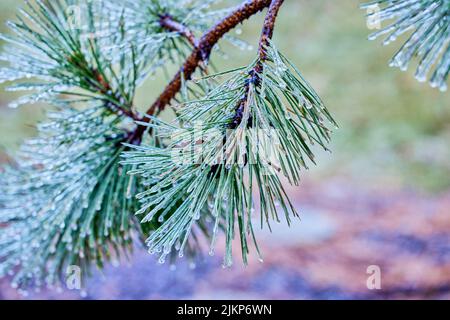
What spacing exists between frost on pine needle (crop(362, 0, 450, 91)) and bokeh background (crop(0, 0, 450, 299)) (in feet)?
1.75

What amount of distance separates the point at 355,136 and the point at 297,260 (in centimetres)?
158

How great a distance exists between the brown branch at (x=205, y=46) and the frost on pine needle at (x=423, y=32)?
171 mm

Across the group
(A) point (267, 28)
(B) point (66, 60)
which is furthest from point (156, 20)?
(A) point (267, 28)

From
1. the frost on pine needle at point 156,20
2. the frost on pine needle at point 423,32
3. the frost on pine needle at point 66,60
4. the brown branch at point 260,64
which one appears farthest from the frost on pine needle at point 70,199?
the frost on pine needle at point 423,32

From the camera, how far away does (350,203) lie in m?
3.02

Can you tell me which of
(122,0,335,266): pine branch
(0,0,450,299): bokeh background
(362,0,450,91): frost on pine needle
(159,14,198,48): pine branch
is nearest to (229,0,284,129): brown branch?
(122,0,335,266): pine branch

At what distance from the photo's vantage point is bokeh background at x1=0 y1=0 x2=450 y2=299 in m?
2.28

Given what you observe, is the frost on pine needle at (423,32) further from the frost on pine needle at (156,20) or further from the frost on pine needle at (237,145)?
the frost on pine needle at (156,20)

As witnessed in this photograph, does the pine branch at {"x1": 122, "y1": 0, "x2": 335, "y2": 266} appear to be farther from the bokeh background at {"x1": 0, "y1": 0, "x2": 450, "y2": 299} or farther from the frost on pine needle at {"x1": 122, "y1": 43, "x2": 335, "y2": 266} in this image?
the bokeh background at {"x1": 0, "y1": 0, "x2": 450, "y2": 299}

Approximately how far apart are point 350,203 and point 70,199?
8.00 ft

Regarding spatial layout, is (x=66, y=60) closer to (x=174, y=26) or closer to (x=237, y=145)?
(x=174, y=26)

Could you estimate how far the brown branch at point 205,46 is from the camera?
684 millimetres
